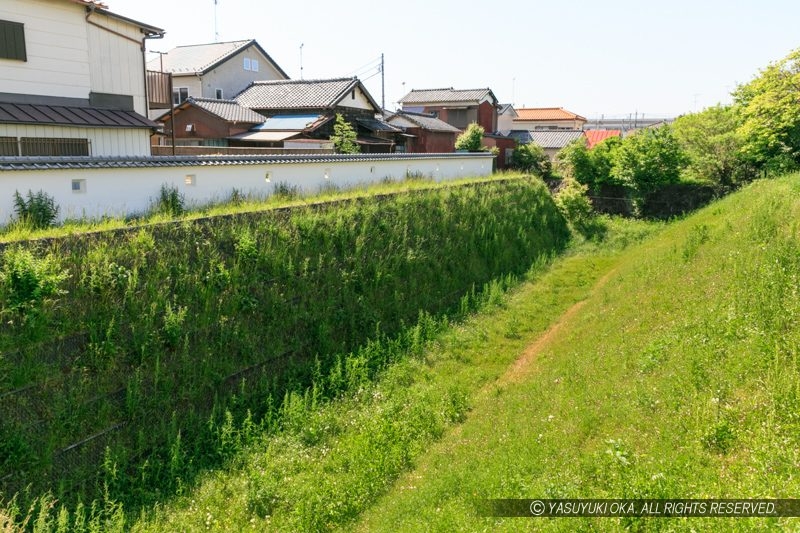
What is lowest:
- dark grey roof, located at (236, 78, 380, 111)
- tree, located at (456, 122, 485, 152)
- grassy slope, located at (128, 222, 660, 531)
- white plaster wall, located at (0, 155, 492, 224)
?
grassy slope, located at (128, 222, 660, 531)

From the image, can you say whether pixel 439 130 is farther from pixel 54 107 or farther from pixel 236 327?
pixel 236 327

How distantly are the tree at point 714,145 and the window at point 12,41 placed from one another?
22.2 m

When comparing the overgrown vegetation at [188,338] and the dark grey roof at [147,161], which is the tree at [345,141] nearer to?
the dark grey roof at [147,161]

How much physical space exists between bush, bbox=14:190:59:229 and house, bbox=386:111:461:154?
19592 millimetres

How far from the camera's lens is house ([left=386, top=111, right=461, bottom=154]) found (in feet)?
92.8

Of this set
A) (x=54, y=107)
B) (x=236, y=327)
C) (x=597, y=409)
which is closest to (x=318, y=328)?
(x=236, y=327)

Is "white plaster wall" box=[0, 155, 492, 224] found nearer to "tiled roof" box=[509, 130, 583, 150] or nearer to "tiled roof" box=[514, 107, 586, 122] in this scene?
"tiled roof" box=[509, 130, 583, 150]

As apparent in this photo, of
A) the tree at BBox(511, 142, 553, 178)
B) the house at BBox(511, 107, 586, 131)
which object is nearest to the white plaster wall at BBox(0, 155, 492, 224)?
the tree at BBox(511, 142, 553, 178)

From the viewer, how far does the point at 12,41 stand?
11.4 metres

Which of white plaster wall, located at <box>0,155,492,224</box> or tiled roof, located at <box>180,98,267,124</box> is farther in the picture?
tiled roof, located at <box>180,98,267,124</box>

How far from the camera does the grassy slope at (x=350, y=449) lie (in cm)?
659

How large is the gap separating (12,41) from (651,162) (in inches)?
825

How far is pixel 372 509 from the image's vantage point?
672cm

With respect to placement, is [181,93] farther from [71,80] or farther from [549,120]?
[549,120]
